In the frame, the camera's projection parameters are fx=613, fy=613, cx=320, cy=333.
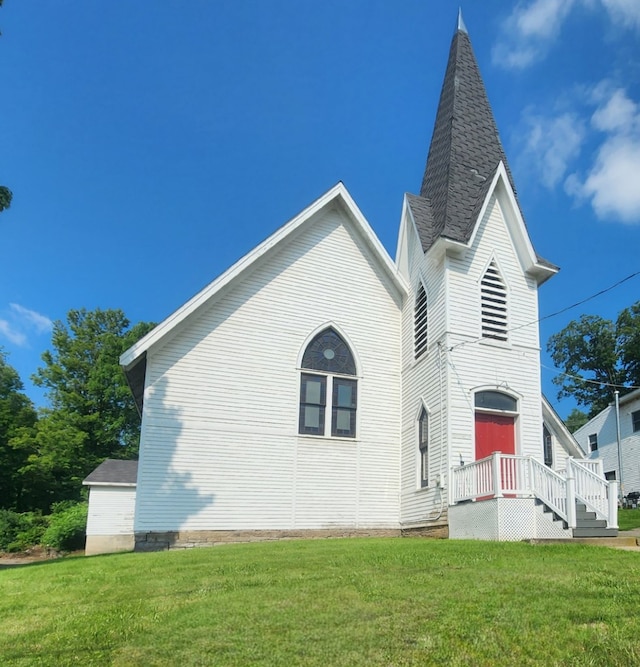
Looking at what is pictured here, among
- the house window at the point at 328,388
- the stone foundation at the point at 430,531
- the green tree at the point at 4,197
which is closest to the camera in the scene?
the green tree at the point at 4,197

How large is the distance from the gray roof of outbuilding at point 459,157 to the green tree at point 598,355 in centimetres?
3016

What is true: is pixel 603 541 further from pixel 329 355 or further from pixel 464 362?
pixel 329 355

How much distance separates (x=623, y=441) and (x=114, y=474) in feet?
78.6

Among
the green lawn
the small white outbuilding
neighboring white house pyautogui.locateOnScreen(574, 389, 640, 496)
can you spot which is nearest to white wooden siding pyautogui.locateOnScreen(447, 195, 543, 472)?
the green lawn

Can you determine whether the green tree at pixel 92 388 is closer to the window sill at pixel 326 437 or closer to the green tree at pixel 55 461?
the green tree at pixel 55 461

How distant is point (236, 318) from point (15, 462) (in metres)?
30.6

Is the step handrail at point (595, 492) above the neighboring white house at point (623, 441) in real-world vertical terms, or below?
below

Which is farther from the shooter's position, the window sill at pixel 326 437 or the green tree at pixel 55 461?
the green tree at pixel 55 461

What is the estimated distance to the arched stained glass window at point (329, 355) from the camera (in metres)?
15.4

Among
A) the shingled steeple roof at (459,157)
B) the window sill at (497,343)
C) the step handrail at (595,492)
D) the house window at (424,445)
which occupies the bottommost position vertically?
the step handrail at (595,492)

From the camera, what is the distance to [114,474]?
919 inches

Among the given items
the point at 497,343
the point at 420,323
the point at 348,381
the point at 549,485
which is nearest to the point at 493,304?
the point at 497,343

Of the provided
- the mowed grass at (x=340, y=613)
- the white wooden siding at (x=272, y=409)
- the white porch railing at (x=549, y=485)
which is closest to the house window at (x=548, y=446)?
the white wooden siding at (x=272, y=409)

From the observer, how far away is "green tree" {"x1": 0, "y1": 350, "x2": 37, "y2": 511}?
38312mm
